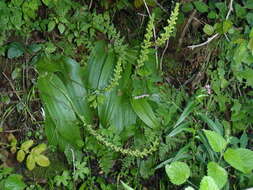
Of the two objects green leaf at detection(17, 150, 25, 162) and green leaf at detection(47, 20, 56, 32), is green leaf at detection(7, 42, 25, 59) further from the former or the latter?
green leaf at detection(17, 150, 25, 162)

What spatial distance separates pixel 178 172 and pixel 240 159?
16 centimetres

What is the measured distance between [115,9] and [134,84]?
0.39 m

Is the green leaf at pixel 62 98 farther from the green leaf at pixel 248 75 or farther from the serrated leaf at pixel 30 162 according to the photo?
the green leaf at pixel 248 75


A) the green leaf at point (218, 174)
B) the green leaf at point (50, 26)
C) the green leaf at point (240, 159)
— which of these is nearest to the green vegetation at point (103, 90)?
the green leaf at point (50, 26)

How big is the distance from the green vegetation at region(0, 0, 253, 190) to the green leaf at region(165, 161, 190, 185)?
0.72m

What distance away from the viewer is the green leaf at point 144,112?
1507mm

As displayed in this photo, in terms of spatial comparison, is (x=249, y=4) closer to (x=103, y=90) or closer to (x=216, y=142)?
(x=103, y=90)

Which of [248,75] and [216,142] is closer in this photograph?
[216,142]

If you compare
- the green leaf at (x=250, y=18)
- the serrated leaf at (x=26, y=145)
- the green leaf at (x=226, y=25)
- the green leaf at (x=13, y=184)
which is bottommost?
the green leaf at (x=13, y=184)

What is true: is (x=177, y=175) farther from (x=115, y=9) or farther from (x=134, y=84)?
(x=115, y=9)

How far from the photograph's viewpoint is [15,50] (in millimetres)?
1434

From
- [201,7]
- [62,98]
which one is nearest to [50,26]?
[62,98]

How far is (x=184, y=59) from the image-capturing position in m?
1.70

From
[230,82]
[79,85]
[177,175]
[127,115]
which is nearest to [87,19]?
[79,85]
